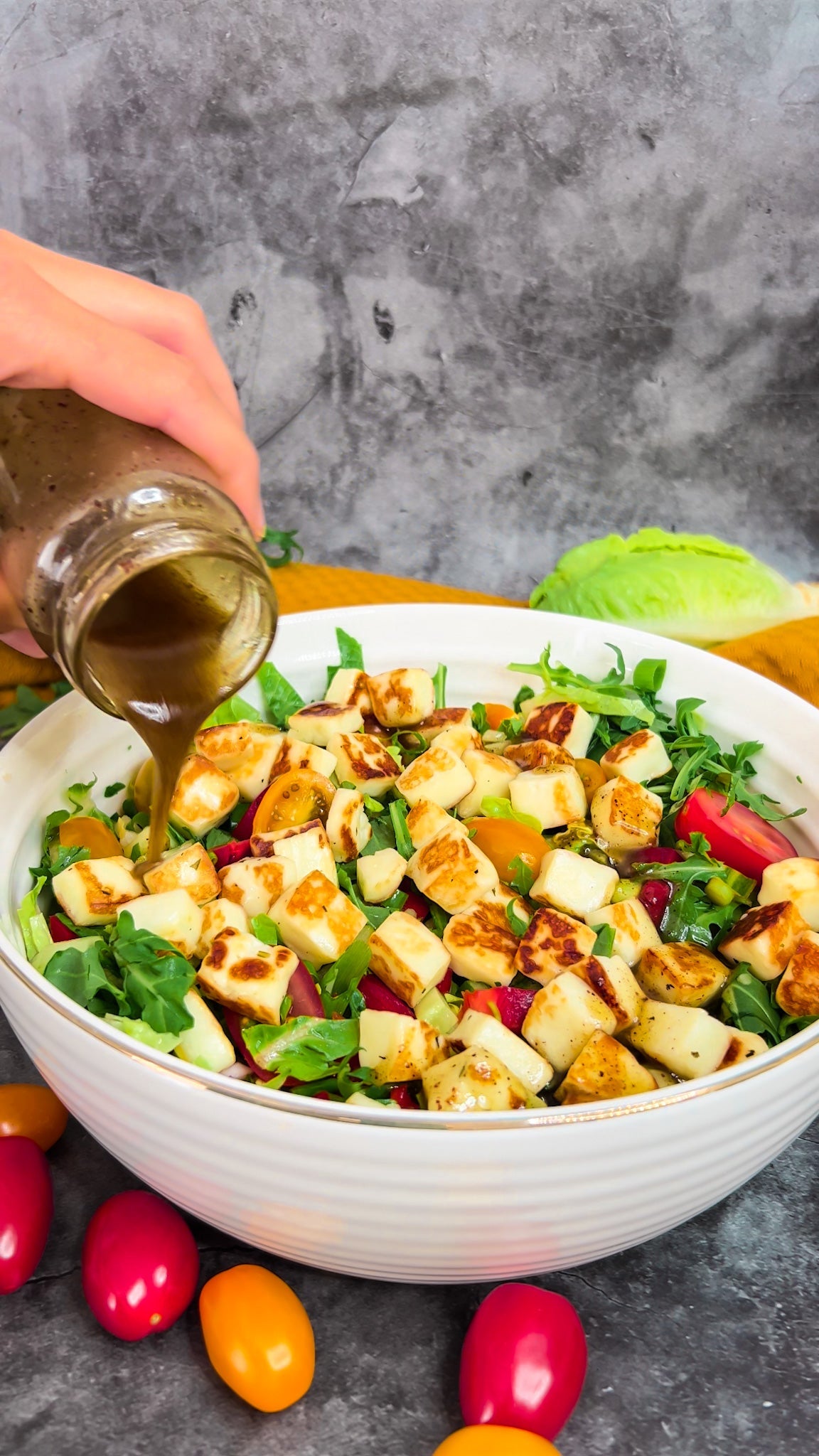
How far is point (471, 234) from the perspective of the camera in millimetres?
3385

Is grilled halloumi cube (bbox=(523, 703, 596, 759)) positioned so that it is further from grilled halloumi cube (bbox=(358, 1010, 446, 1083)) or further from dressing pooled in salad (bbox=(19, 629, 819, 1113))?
grilled halloumi cube (bbox=(358, 1010, 446, 1083))

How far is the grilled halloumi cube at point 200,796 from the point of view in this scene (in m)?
1.92

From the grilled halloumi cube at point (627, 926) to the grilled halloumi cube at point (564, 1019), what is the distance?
0.48ft

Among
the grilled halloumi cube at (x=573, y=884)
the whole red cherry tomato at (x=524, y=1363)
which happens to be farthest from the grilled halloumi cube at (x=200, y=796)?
the whole red cherry tomato at (x=524, y=1363)

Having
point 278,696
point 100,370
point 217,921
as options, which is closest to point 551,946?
point 217,921

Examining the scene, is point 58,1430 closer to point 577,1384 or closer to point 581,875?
point 577,1384

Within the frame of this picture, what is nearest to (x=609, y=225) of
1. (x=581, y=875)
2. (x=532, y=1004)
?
(x=581, y=875)

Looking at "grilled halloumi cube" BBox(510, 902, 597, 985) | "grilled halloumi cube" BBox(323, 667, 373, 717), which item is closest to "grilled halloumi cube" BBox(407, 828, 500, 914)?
"grilled halloumi cube" BBox(510, 902, 597, 985)

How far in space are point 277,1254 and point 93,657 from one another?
2.54ft

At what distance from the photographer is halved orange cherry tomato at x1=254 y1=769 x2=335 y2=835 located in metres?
1.90

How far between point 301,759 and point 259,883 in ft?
0.92

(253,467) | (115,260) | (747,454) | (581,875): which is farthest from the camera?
(747,454)

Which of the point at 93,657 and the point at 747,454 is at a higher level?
the point at 93,657

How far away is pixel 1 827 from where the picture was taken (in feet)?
5.99
